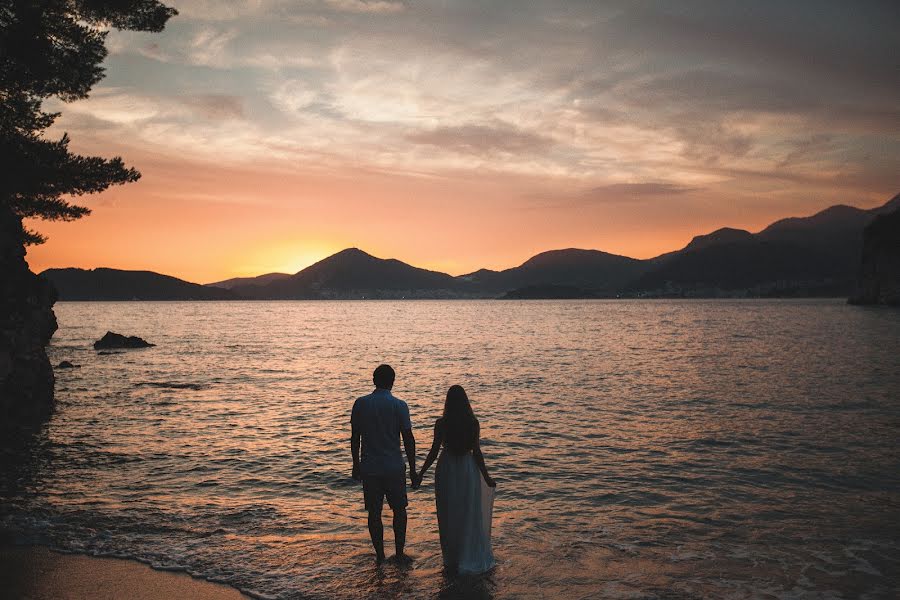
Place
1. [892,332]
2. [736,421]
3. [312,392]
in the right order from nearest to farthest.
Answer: [736,421] → [312,392] → [892,332]

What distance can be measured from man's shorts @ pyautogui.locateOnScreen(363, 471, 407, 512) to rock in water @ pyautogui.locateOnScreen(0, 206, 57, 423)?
18.3m

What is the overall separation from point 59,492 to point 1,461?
14.6 feet

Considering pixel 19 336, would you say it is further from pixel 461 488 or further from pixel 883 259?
pixel 883 259

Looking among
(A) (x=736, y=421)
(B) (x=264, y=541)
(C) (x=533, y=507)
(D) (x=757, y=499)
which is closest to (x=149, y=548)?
(B) (x=264, y=541)

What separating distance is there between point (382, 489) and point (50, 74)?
19.5m

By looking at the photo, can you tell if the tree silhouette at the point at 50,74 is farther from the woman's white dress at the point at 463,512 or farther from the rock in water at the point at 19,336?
the woman's white dress at the point at 463,512

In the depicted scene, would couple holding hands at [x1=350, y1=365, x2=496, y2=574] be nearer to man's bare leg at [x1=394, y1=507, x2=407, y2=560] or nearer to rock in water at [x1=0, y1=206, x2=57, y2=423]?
man's bare leg at [x1=394, y1=507, x2=407, y2=560]

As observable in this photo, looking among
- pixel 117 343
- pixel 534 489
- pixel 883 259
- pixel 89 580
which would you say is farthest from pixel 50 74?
pixel 883 259

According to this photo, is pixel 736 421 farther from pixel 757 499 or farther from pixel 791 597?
pixel 791 597

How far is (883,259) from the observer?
6033 inches

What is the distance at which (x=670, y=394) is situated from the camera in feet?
93.4

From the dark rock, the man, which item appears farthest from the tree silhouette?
the dark rock

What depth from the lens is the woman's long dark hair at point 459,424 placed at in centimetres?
764

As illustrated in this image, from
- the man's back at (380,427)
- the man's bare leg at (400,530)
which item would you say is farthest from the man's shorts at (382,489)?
the man's bare leg at (400,530)
